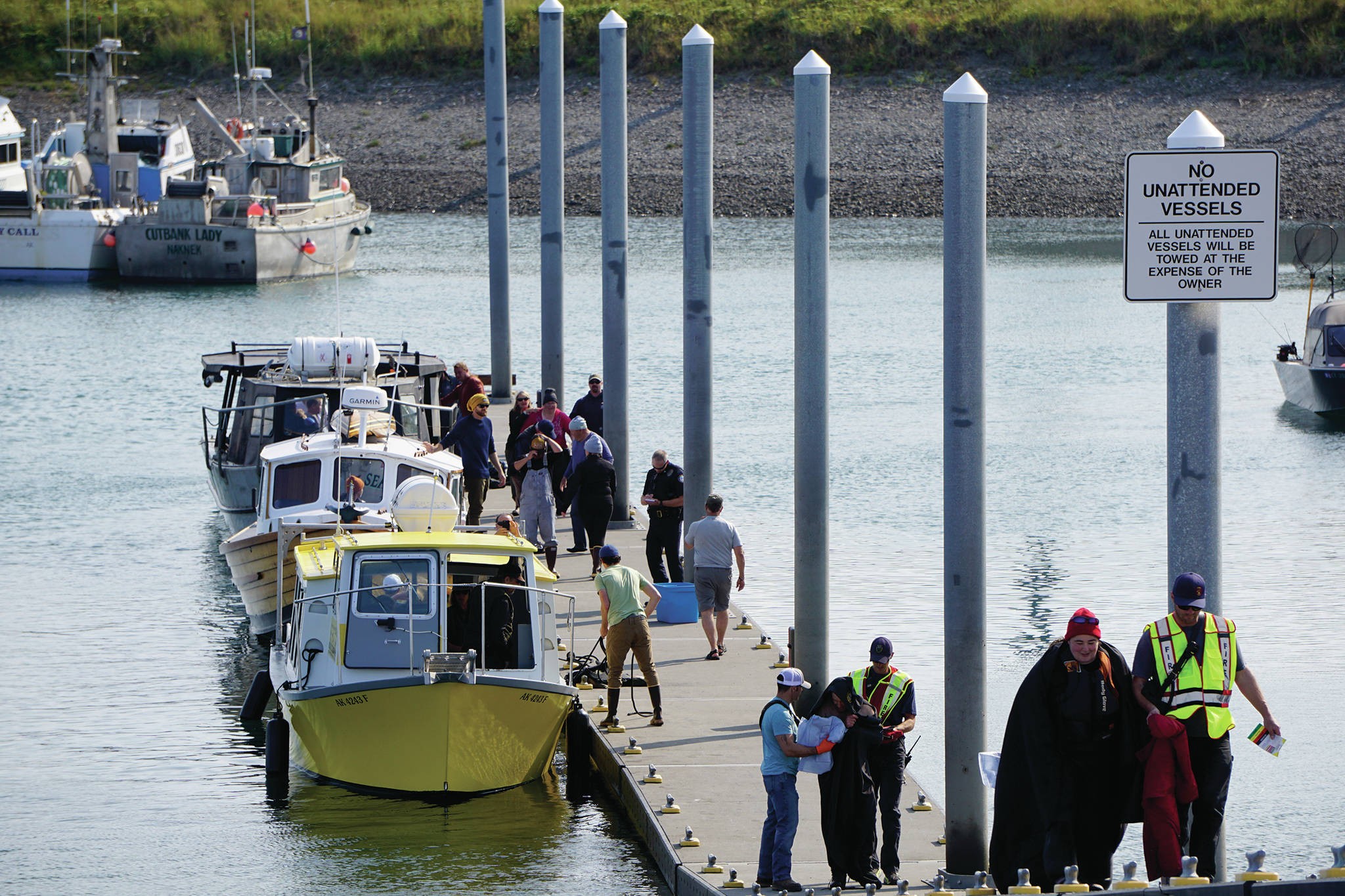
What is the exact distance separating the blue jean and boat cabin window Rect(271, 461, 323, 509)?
9.22m

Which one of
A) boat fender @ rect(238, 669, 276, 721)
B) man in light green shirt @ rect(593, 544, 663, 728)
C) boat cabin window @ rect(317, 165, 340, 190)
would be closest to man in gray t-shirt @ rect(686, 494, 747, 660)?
man in light green shirt @ rect(593, 544, 663, 728)

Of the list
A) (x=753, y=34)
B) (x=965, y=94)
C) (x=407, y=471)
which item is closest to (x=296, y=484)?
(x=407, y=471)

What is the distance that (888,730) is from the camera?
34.8 feet

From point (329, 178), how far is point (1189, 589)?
57.7 m

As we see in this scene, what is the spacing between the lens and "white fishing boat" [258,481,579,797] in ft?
43.7

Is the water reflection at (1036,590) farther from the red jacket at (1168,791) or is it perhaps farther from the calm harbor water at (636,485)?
the red jacket at (1168,791)

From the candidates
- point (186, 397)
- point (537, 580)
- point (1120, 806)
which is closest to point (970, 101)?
point (1120, 806)

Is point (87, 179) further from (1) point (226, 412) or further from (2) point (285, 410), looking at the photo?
(2) point (285, 410)

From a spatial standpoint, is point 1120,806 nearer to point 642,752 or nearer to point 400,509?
point 642,752

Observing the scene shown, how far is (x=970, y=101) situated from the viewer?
1055 centimetres

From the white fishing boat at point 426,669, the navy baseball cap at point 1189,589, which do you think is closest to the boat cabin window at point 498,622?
the white fishing boat at point 426,669

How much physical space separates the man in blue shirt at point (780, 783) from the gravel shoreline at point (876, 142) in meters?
60.5

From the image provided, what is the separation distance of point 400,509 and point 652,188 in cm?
5659

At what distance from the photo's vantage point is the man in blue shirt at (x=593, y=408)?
2302 centimetres
